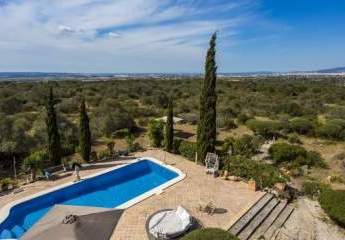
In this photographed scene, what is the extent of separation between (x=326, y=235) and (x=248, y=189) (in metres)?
3.77

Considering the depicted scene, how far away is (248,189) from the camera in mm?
13469

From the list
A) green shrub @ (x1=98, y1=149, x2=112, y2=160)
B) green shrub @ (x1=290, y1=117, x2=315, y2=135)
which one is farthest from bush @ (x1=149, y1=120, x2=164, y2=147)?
green shrub @ (x1=290, y1=117, x2=315, y2=135)

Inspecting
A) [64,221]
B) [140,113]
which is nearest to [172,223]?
[64,221]

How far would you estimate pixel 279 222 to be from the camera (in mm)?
11195

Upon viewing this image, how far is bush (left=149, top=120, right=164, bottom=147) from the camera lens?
20.3 metres

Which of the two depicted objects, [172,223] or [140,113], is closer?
[172,223]

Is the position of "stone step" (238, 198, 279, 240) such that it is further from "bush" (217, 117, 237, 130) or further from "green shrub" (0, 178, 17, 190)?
"bush" (217, 117, 237, 130)

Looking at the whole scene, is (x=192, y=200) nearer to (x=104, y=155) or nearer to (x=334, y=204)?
(x=334, y=204)

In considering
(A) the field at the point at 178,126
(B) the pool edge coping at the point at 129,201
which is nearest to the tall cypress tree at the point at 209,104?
(B) the pool edge coping at the point at 129,201

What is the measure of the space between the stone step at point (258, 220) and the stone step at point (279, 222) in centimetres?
39

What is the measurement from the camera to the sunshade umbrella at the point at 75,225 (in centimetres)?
689

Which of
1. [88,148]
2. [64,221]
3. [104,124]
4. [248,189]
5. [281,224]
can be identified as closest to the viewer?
[64,221]

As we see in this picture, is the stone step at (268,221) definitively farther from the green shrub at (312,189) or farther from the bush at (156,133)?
the bush at (156,133)

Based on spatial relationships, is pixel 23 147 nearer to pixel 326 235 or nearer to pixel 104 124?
pixel 104 124
